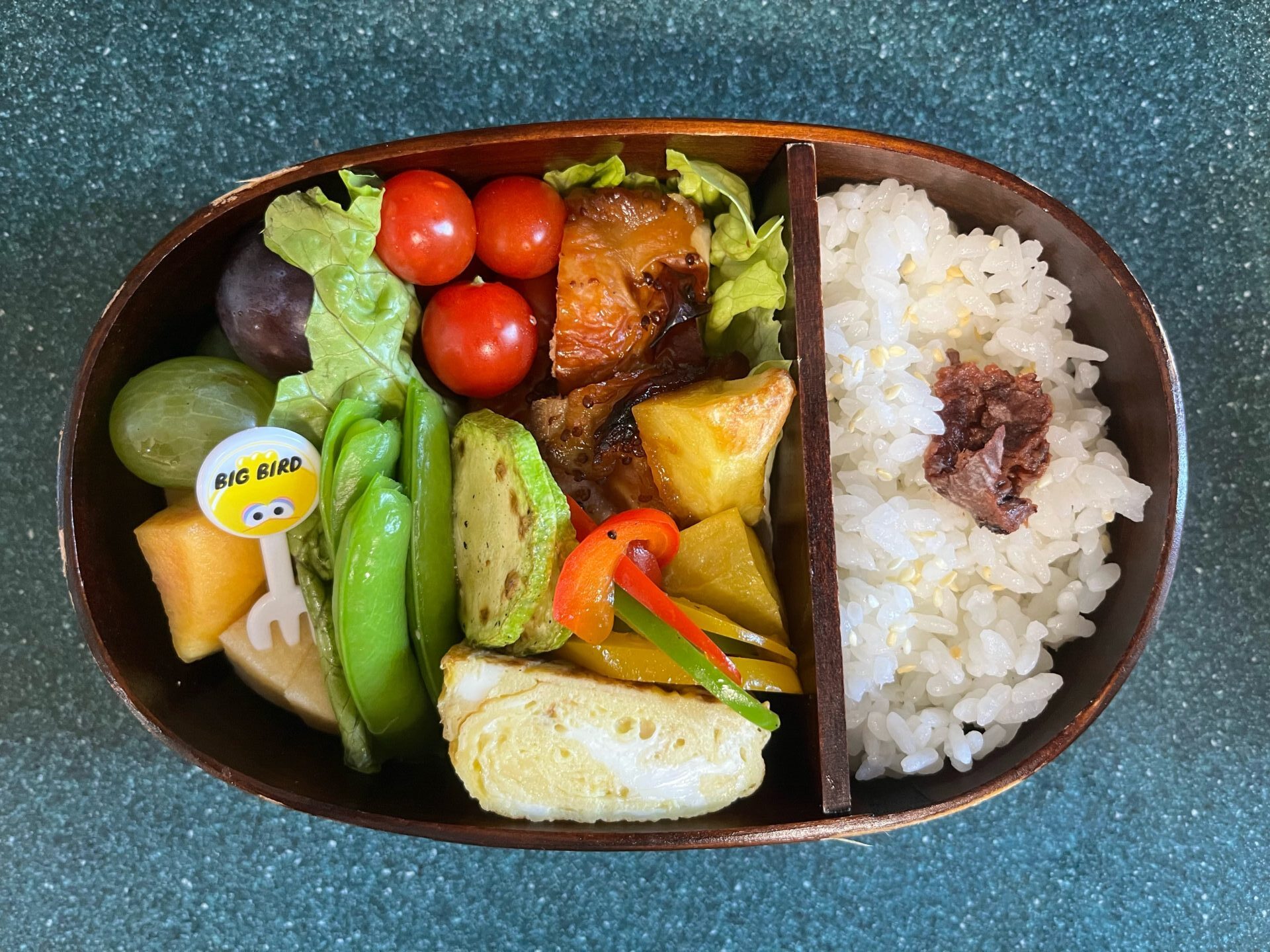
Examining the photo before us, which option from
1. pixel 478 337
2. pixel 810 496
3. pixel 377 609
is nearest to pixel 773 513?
pixel 810 496

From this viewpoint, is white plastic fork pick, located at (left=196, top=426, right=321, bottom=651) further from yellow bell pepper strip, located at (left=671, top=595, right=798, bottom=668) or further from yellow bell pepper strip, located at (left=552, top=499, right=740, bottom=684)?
yellow bell pepper strip, located at (left=671, top=595, right=798, bottom=668)

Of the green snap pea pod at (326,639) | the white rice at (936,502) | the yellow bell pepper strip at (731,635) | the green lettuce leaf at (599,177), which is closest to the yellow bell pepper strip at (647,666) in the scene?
the yellow bell pepper strip at (731,635)

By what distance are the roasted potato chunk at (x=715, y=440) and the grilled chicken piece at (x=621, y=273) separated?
146 millimetres

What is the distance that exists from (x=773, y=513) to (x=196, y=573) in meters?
1.08

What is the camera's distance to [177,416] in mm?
1537

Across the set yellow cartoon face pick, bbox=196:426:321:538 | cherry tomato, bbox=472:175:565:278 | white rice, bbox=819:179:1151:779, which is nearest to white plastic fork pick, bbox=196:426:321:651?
yellow cartoon face pick, bbox=196:426:321:538

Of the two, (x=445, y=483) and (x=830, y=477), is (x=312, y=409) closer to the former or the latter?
(x=445, y=483)

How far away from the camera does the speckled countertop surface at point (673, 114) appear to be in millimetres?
1936

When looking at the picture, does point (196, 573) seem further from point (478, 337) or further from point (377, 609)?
point (478, 337)

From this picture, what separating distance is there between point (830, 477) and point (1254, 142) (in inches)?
54.1

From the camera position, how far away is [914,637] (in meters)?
1.72

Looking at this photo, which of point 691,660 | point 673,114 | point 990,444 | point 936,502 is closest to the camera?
point 691,660

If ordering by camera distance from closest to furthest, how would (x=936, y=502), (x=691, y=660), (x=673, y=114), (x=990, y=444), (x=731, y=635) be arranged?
(x=691, y=660) → (x=731, y=635) → (x=990, y=444) → (x=936, y=502) → (x=673, y=114)

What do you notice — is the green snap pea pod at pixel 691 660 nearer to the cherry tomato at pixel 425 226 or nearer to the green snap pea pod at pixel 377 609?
the green snap pea pod at pixel 377 609
